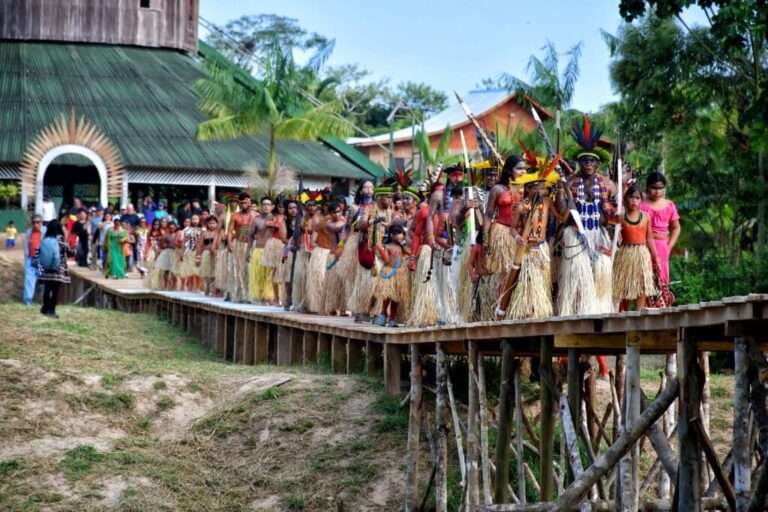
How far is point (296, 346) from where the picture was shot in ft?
60.6

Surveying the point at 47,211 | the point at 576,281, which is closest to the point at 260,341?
the point at 576,281

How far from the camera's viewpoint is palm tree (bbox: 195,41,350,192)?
107ft

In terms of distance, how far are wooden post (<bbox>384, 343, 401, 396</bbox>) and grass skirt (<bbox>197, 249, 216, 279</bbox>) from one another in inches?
412

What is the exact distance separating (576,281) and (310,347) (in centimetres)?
559

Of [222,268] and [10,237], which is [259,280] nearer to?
[222,268]

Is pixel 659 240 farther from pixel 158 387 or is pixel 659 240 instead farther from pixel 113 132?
pixel 113 132

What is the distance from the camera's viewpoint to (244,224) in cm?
2220

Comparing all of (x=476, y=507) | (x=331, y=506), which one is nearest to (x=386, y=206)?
(x=331, y=506)

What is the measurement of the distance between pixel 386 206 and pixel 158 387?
3.16 meters

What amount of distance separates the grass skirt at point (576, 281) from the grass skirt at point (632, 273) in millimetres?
489

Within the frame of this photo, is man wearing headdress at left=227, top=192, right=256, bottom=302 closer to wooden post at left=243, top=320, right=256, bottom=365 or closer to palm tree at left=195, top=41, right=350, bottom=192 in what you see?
wooden post at left=243, top=320, right=256, bottom=365

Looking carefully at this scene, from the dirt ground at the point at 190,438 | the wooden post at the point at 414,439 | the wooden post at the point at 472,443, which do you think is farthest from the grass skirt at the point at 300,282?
the wooden post at the point at 472,443

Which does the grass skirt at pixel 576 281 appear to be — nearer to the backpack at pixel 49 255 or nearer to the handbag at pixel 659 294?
the handbag at pixel 659 294

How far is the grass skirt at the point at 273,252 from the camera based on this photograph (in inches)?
825
